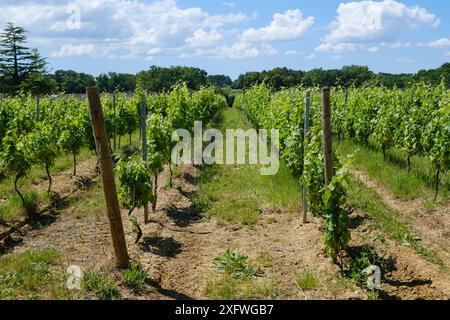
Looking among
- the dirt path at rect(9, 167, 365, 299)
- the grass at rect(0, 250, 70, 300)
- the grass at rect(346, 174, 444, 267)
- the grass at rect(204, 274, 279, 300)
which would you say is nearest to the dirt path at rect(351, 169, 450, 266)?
the grass at rect(346, 174, 444, 267)

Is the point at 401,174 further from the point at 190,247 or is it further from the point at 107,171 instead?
the point at 107,171

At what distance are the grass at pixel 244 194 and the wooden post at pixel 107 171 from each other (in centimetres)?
249

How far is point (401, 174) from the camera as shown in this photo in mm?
9227

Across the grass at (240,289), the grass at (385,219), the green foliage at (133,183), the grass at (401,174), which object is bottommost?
the grass at (240,289)

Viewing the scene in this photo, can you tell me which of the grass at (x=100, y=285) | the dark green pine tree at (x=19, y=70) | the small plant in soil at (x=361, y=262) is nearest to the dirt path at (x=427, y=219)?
the small plant in soil at (x=361, y=262)

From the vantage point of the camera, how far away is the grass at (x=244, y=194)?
777 centimetres

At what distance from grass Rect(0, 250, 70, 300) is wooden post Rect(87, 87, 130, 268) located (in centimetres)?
72

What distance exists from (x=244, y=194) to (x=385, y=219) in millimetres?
3054

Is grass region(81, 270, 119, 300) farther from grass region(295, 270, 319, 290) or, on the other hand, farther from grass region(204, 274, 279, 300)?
grass region(295, 270, 319, 290)

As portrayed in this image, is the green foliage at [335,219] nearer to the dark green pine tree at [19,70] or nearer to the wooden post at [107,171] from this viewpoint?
the wooden post at [107,171]

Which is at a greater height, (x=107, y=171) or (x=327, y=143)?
(x=327, y=143)

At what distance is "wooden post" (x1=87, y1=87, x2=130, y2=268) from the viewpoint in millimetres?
4902

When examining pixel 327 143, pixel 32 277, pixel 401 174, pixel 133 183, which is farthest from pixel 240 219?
pixel 401 174
